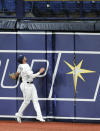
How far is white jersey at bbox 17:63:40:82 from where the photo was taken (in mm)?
11352

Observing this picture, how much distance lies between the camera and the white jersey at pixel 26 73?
447 inches

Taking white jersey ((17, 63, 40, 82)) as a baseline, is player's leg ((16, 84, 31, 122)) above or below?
below

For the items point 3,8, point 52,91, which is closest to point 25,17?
point 3,8

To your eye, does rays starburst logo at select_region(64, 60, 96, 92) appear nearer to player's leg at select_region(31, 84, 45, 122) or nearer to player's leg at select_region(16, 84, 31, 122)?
player's leg at select_region(31, 84, 45, 122)

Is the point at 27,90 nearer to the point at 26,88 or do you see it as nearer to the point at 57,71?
the point at 26,88

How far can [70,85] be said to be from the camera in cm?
1202

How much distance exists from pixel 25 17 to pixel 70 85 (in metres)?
2.52

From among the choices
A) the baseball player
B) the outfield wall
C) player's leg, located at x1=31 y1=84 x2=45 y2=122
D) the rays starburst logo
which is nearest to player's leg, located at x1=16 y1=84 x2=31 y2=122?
the baseball player

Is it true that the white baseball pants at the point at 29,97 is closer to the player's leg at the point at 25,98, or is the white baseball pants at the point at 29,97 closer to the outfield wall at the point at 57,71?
the player's leg at the point at 25,98

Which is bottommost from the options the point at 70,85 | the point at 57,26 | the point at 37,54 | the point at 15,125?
the point at 15,125

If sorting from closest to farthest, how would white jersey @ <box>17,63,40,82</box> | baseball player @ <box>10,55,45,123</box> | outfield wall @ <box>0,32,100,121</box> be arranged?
1. white jersey @ <box>17,63,40,82</box>
2. baseball player @ <box>10,55,45,123</box>
3. outfield wall @ <box>0,32,100,121</box>

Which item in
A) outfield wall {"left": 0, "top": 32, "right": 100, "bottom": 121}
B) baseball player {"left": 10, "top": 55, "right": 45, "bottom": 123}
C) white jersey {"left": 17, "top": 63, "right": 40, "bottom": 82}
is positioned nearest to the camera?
white jersey {"left": 17, "top": 63, "right": 40, "bottom": 82}

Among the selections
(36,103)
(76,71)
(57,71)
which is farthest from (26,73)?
(76,71)

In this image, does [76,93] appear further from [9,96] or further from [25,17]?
[25,17]
